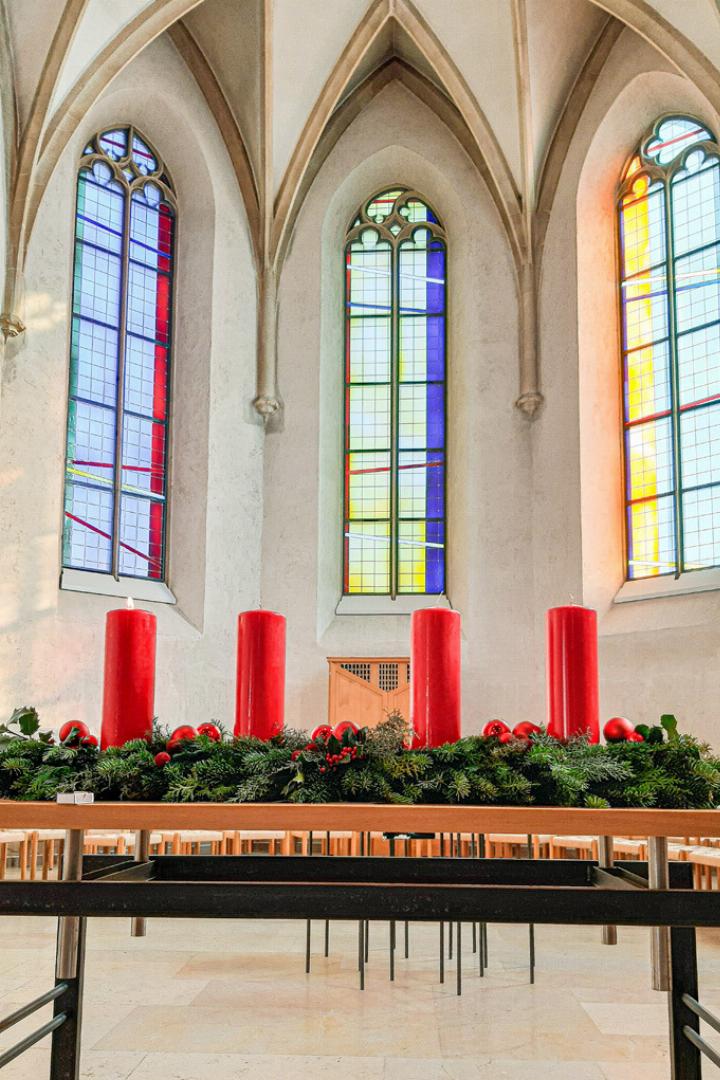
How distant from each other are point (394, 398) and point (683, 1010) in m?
10.9

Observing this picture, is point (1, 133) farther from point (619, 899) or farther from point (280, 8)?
point (619, 899)

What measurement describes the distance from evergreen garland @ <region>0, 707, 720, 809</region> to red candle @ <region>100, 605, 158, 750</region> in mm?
57

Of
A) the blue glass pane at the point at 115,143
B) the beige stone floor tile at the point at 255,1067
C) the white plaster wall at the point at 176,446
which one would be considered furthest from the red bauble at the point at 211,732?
the blue glass pane at the point at 115,143

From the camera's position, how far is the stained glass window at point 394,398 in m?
12.7

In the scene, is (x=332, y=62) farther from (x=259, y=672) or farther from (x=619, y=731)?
(x=619, y=731)

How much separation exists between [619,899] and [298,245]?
11.9 meters

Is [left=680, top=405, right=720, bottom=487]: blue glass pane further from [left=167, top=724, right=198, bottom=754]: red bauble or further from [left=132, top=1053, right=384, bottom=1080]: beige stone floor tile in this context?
[left=167, top=724, right=198, bottom=754]: red bauble

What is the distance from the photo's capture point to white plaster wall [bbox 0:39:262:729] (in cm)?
1009

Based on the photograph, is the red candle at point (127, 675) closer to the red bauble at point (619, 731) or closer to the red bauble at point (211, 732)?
the red bauble at point (211, 732)

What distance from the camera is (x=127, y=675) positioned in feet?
7.09

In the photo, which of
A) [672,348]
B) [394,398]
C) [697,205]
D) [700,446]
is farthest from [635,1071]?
[697,205]

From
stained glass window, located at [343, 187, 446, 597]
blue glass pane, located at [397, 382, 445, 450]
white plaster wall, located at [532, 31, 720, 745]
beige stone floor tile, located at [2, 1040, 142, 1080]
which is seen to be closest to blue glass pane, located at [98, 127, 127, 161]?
stained glass window, located at [343, 187, 446, 597]

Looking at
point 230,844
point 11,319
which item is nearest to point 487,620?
point 230,844

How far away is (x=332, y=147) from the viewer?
13234 mm
